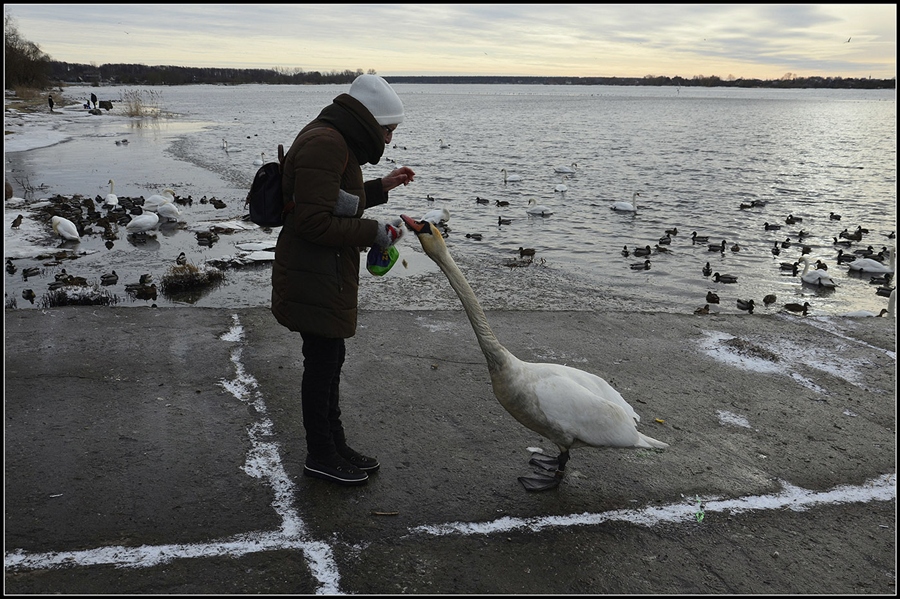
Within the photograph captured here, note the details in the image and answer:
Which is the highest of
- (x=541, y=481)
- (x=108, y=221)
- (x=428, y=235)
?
(x=108, y=221)

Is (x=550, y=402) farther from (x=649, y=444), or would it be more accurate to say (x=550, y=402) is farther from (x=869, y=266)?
(x=869, y=266)

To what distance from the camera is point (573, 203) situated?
832 inches

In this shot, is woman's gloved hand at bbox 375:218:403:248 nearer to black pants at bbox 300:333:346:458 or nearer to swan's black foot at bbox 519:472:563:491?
black pants at bbox 300:333:346:458

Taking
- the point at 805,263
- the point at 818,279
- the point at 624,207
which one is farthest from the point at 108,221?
the point at 805,263

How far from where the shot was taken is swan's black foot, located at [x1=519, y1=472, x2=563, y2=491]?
3.91 meters

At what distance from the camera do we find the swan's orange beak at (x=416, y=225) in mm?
3518

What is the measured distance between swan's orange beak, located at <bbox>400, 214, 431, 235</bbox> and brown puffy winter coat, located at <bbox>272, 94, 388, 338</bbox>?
187 millimetres

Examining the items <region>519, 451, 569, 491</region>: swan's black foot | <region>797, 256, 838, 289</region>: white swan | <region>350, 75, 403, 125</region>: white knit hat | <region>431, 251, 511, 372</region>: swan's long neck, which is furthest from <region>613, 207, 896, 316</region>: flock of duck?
<region>350, 75, 403, 125</region>: white knit hat

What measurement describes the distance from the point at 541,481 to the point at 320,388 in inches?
57.3

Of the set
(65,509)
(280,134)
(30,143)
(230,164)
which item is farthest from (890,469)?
(280,134)

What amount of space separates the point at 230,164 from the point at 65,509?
77.9 ft

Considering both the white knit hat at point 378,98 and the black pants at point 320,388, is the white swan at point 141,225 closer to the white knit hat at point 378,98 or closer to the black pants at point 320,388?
the black pants at point 320,388

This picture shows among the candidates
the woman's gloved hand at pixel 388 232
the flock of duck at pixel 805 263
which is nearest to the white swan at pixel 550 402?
the woman's gloved hand at pixel 388 232

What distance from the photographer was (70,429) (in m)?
4.26
